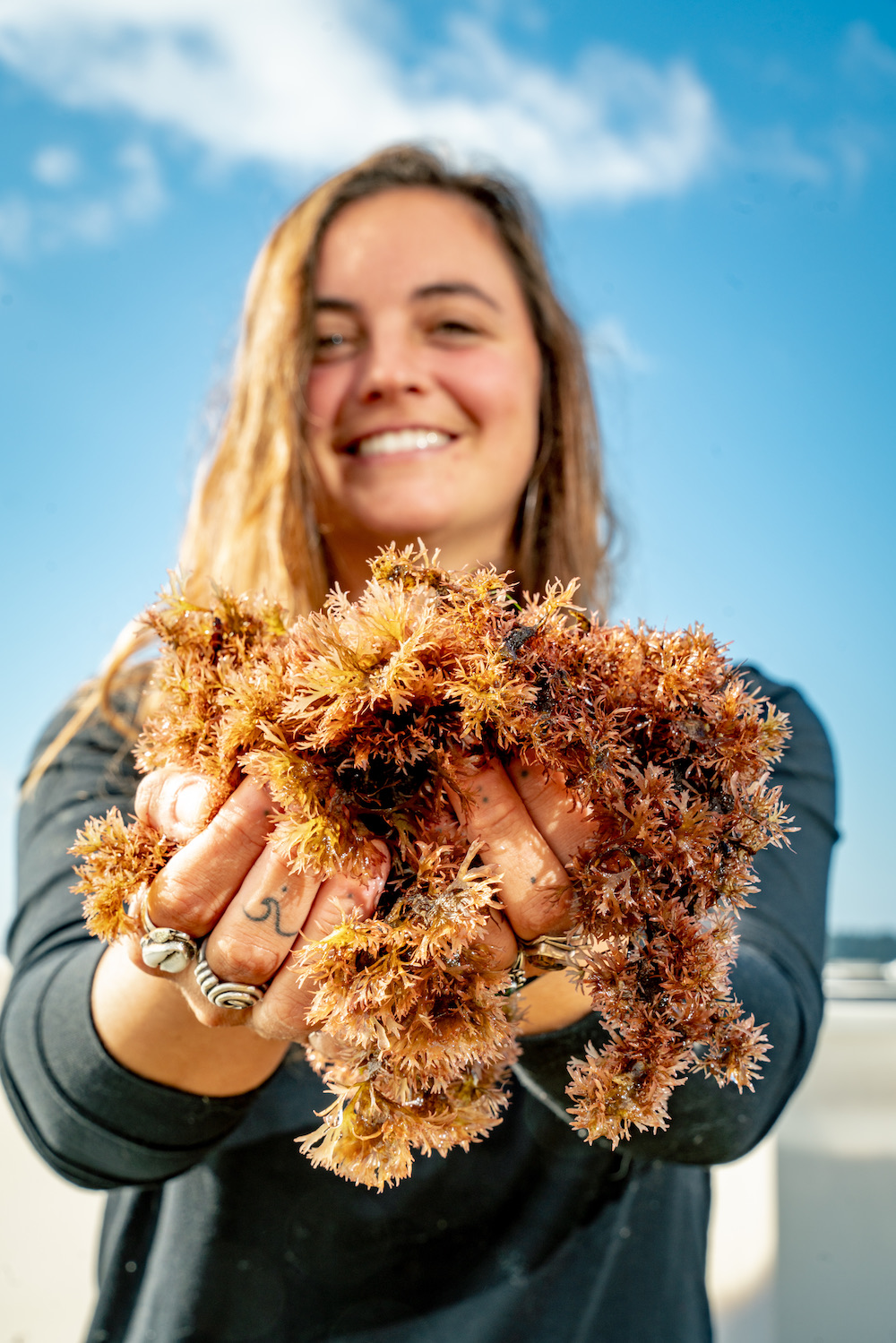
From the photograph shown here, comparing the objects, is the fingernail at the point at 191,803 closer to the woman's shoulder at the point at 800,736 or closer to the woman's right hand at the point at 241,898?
the woman's right hand at the point at 241,898

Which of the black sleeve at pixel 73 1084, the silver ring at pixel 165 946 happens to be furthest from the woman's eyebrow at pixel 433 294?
the silver ring at pixel 165 946

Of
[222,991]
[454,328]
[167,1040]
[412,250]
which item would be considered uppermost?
[412,250]

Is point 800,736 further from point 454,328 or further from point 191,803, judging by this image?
point 191,803

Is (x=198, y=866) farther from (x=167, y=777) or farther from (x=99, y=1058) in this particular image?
(x=99, y=1058)

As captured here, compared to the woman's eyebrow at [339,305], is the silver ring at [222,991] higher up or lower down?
lower down

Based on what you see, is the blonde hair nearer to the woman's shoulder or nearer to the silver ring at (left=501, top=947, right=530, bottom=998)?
the woman's shoulder

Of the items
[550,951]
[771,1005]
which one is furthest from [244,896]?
[771,1005]

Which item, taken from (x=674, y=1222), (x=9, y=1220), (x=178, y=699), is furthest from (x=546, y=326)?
(x=9, y=1220)
